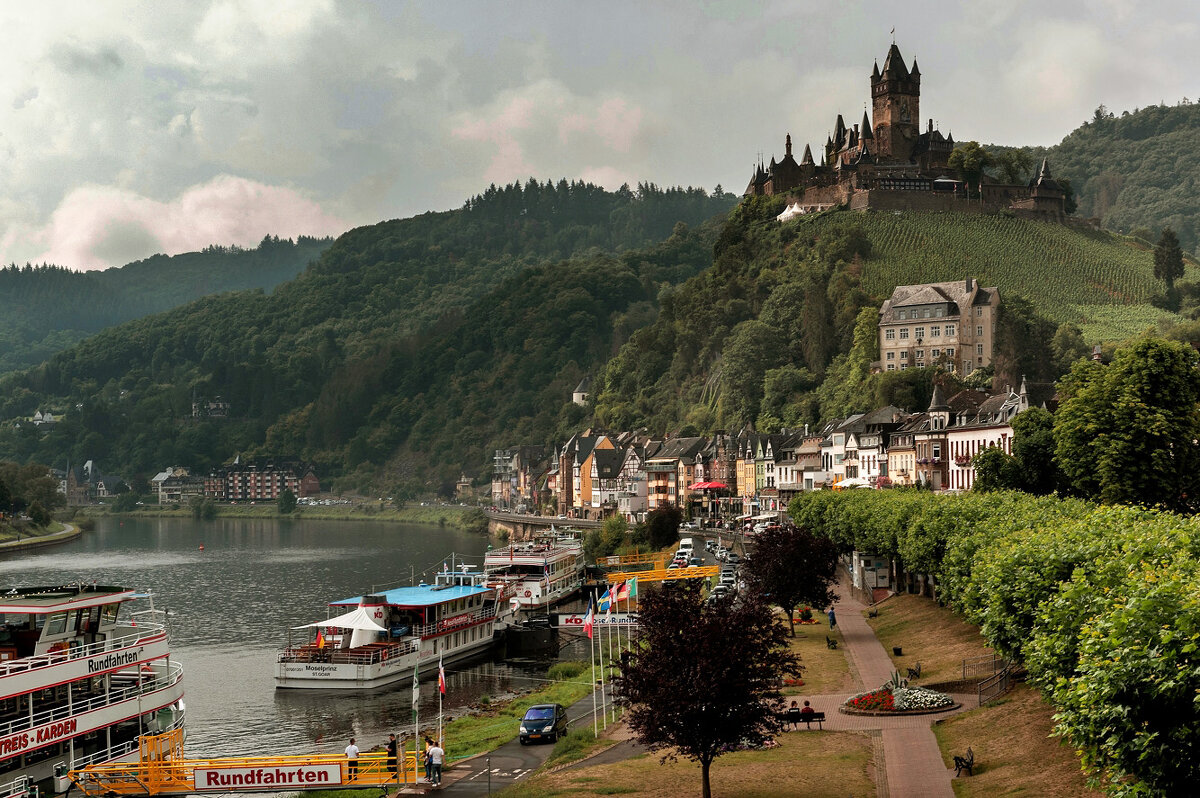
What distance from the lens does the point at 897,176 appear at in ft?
598

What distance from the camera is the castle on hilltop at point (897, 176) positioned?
180 meters

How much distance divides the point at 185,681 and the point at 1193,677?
173 feet

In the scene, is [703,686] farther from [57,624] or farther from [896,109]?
[896,109]

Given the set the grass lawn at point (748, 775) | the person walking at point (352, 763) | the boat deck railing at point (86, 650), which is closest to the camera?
the grass lawn at point (748, 775)

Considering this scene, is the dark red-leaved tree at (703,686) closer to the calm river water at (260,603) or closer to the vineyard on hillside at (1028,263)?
the calm river water at (260,603)

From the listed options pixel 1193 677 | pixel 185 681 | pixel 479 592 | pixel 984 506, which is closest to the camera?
pixel 1193 677

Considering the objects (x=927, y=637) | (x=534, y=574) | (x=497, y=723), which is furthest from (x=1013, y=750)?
(x=534, y=574)

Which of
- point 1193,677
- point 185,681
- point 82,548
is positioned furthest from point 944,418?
point 82,548

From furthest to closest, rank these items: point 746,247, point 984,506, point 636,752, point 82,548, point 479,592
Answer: point 746,247 < point 82,548 < point 479,592 < point 984,506 < point 636,752

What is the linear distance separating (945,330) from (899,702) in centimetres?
10007

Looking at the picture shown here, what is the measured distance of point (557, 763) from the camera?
37.4 meters

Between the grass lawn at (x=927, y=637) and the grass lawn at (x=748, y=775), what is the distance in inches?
281

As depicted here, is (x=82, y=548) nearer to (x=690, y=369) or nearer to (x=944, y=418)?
(x=690, y=369)

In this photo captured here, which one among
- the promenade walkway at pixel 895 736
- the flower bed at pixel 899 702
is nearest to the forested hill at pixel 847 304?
the promenade walkway at pixel 895 736
